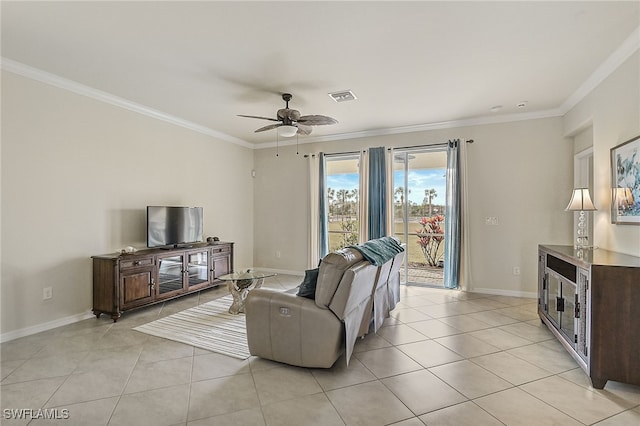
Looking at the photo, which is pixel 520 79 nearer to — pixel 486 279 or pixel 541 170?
pixel 541 170

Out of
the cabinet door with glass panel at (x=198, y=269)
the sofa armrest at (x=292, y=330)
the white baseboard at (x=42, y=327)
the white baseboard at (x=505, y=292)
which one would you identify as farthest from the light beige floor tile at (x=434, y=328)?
the white baseboard at (x=42, y=327)

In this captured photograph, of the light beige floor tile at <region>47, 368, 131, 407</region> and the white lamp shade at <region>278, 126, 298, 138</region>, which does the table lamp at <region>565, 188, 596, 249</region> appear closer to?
the white lamp shade at <region>278, 126, 298, 138</region>

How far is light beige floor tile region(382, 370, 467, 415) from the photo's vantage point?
218 centimetres

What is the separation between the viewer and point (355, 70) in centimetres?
343

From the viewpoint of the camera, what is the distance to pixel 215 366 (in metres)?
2.73

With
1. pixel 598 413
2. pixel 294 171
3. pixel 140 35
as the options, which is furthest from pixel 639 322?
pixel 294 171

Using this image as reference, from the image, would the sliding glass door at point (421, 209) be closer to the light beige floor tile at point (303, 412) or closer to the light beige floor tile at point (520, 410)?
the light beige floor tile at point (520, 410)

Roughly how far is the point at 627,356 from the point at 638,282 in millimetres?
542

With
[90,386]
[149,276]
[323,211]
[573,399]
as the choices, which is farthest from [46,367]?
[323,211]

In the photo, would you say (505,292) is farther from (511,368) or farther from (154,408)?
(154,408)

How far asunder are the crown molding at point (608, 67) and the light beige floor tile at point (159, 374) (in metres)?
4.70

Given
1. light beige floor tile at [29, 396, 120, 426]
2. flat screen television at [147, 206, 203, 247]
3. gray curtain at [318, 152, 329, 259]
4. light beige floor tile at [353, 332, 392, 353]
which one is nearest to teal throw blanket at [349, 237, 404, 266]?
light beige floor tile at [353, 332, 392, 353]

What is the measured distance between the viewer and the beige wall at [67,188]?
3.30 metres

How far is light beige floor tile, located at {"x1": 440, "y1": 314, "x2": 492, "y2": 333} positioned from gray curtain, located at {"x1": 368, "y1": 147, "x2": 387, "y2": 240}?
2.03 meters
